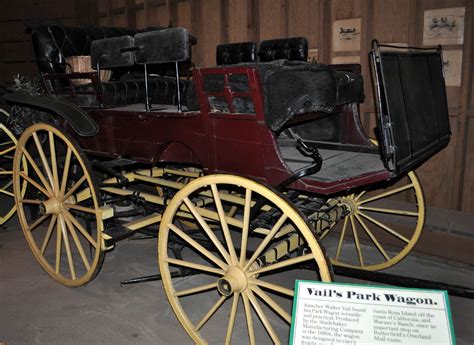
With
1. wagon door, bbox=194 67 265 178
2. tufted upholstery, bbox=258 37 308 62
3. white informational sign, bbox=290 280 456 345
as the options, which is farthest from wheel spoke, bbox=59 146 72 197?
tufted upholstery, bbox=258 37 308 62

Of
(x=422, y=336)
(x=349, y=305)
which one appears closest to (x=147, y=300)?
(x=349, y=305)

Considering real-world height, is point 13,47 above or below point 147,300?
above

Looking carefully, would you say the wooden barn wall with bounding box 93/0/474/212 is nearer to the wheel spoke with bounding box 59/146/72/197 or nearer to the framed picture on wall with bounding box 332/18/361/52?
the framed picture on wall with bounding box 332/18/361/52

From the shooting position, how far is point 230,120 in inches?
76.5

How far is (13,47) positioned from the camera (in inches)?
237

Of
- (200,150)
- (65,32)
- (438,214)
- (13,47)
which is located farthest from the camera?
(13,47)

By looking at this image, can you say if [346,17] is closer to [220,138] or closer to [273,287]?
[220,138]

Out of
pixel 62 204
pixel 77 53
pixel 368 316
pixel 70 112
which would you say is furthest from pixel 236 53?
pixel 368 316

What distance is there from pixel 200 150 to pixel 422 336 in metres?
1.17

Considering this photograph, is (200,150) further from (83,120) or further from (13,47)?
(13,47)

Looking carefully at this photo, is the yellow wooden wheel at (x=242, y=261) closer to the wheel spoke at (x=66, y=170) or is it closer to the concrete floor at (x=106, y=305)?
the concrete floor at (x=106, y=305)

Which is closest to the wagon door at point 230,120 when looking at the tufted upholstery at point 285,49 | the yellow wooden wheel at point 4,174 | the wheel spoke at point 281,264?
the wheel spoke at point 281,264

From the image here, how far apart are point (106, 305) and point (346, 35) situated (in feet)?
8.13

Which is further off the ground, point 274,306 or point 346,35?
point 346,35
